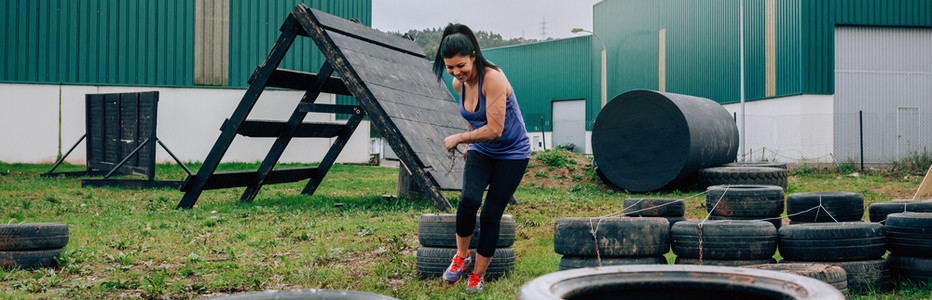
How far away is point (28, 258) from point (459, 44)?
3.69 m

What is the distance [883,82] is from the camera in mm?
25141

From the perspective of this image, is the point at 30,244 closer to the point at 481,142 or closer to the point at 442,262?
the point at 442,262

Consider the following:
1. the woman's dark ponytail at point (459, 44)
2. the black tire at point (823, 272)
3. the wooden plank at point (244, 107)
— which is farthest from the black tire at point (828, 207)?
the wooden plank at point (244, 107)

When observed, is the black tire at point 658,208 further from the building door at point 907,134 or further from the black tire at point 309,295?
the building door at point 907,134

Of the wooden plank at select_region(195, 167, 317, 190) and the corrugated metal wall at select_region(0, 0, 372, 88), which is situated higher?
the corrugated metal wall at select_region(0, 0, 372, 88)

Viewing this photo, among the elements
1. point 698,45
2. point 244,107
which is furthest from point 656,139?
point 698,45

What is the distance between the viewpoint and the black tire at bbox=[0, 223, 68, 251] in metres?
→ 5.15

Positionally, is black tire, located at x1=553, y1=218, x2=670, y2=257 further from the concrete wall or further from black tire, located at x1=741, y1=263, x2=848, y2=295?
the concrete wall

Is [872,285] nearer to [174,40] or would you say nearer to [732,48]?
[174,40]

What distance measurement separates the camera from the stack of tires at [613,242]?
4.69 metres

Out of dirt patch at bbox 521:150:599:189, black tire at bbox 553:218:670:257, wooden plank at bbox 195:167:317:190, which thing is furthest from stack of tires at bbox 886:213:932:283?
dirt patch at bbox 521:150:599:189

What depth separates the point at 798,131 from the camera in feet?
81.4

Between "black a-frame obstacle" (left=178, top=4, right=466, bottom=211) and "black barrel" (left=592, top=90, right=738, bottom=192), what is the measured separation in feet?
14.6

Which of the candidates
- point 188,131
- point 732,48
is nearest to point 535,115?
point 732,48
